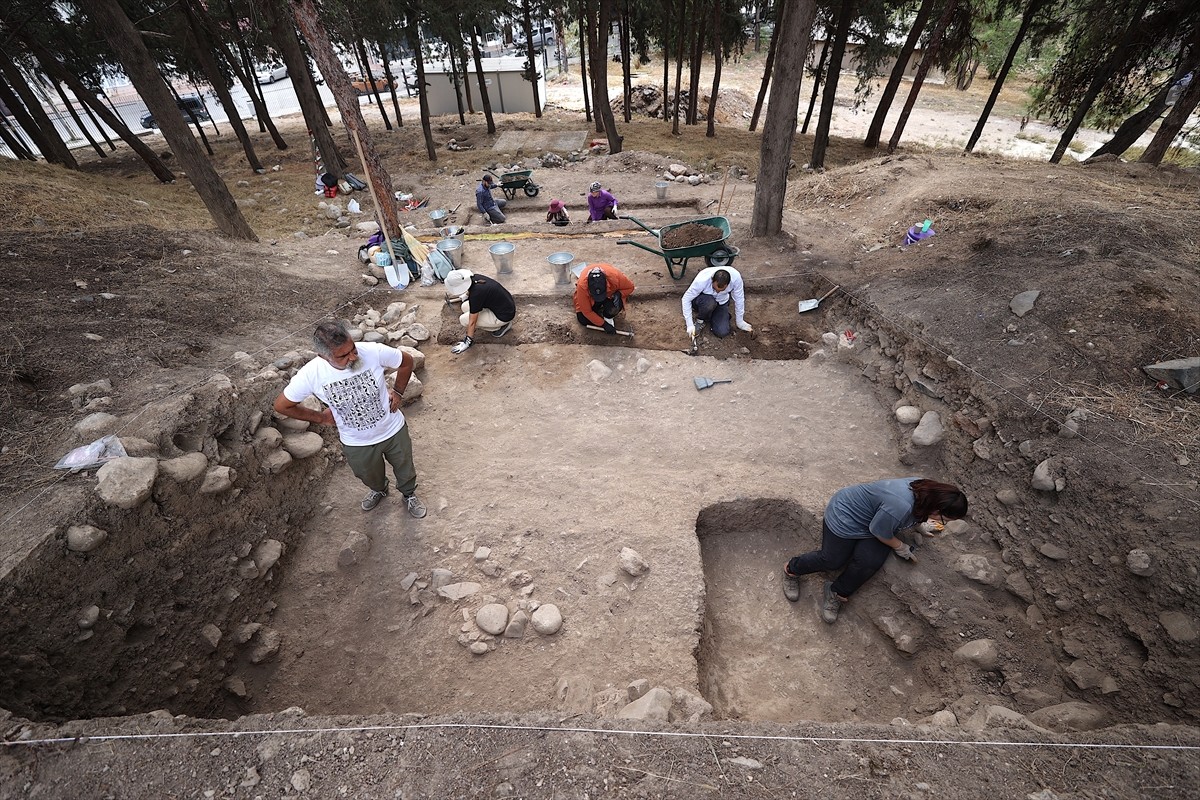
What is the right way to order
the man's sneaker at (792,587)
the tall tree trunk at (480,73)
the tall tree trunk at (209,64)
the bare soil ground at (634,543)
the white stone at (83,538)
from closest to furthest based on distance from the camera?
the bare soil ground at (634,543)
the white stone at (83,538)
the man's sneaker at (792,587)
the tall tree trunk at (209,64)
the tall tree trunk at (480,73)

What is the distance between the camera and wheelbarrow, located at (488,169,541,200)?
10.9 meters

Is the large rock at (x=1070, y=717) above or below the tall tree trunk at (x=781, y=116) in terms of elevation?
below

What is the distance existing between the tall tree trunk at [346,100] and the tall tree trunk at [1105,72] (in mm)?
13702

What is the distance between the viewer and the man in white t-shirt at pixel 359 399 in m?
3.07

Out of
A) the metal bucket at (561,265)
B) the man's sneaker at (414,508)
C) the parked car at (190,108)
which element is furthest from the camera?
the parked car at (190,108)

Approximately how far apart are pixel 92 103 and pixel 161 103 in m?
9.05

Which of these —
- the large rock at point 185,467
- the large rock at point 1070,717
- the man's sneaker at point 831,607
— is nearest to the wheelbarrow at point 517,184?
the large rock at point 185,467

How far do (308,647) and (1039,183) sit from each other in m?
10.8

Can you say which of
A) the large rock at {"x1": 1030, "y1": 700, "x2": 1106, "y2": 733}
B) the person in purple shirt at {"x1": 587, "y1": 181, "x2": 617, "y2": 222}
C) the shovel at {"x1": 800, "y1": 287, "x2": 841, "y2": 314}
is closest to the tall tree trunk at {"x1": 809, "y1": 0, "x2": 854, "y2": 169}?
the person in purple shirt at {"x1": 587, "y1": 181, "x2": 617, "y2": 222}

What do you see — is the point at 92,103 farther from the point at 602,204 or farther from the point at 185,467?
the point at 185,467

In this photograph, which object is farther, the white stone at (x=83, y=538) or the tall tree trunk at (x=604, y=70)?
the tall tree trunk at (x=604, y=70)

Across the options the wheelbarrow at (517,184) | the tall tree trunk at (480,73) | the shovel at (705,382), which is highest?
the tall tree trunk at (480,73)

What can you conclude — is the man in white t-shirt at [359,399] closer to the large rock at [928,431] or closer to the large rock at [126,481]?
the large rock at [126,481]

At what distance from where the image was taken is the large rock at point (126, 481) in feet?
9.93
